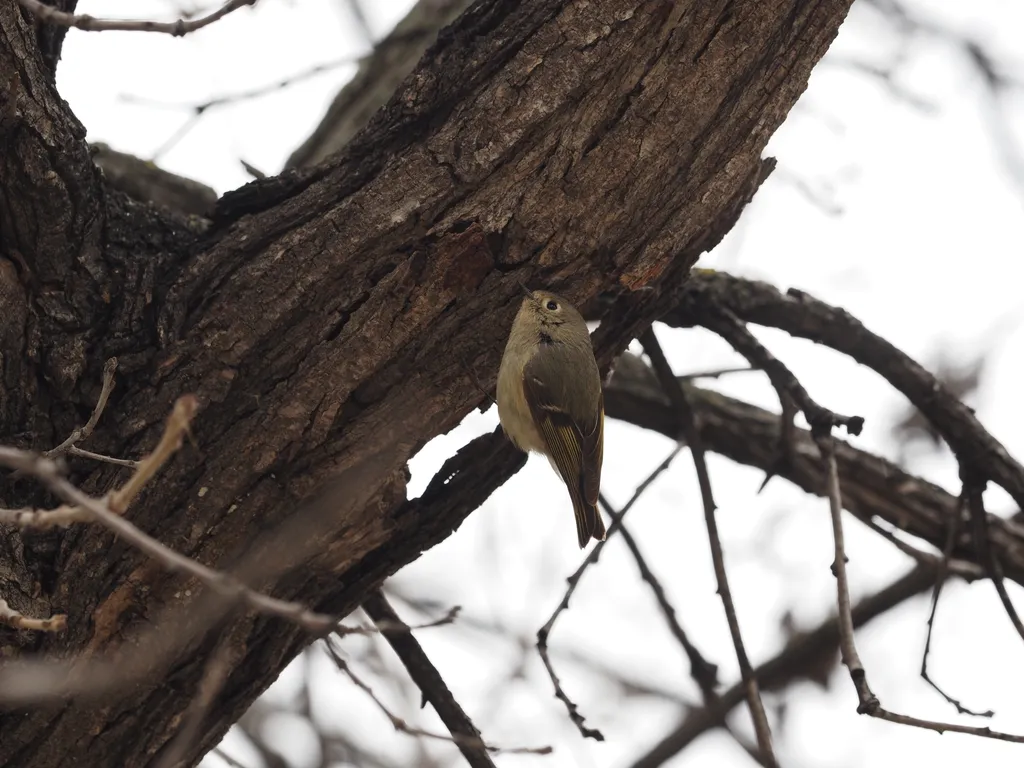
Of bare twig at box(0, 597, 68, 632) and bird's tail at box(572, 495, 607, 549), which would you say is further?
bird's tail at box(572, 495, 607, 549)

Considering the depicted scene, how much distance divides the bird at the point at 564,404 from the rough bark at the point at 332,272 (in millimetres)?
604

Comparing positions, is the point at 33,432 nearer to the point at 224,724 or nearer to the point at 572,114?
the point at 224,724

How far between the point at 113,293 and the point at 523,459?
0.96 m

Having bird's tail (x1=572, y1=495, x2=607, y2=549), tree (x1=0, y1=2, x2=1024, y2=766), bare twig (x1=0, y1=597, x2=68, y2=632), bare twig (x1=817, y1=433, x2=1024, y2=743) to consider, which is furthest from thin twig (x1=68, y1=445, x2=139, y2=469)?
bird's tail (x1=572, y1=495, x2=607, y2=549)

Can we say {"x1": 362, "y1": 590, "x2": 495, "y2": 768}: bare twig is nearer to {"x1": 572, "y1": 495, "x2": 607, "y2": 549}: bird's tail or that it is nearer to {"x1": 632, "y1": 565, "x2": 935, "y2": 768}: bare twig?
{"x1": 572, "y1": 495, "x2": 607, "y2": 549}: bird's tail

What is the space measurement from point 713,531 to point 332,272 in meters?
1.16

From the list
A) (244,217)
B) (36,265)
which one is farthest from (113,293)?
(244,217)

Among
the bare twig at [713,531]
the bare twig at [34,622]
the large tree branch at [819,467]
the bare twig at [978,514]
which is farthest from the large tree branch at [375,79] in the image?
the bare twig at [34,622]

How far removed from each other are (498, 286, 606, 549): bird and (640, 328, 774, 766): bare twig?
0.61 feet

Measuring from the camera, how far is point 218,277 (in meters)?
2.21

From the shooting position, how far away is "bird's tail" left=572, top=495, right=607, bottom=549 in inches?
126

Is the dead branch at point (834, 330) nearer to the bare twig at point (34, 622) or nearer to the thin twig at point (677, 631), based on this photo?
the thin twig at point (677, 631)

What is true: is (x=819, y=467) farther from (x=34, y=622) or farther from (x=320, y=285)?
(x=34, y=622)

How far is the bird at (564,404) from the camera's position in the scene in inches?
114
